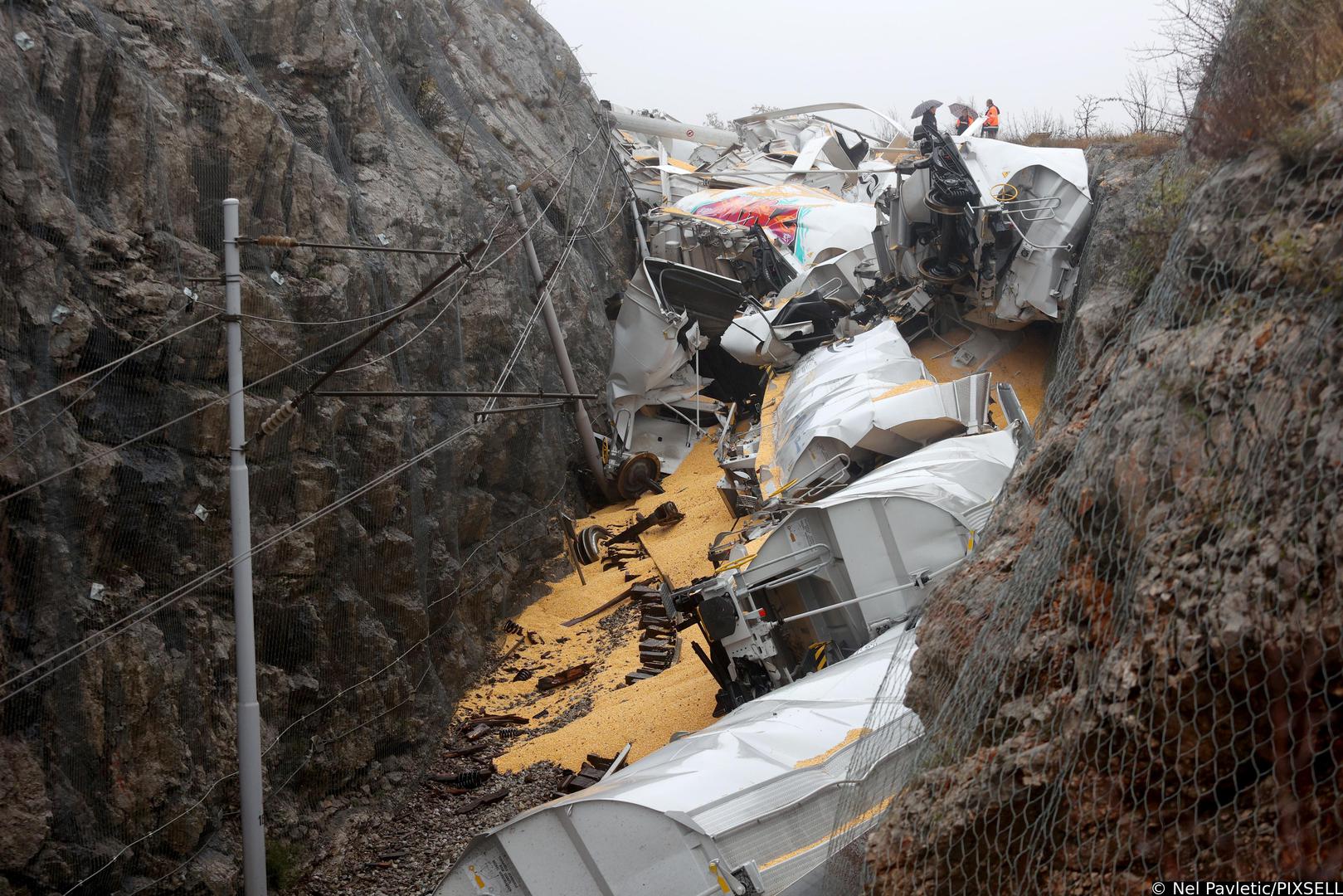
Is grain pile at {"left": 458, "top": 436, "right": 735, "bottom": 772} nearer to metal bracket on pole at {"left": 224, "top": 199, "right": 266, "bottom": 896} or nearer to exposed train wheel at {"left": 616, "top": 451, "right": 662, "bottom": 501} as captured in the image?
exposed train wheel at {"left": 616, "top": 451, "right": 662, "bottom": 501}

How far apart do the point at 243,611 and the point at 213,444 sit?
1.71 metres

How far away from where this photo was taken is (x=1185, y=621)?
2703 mm

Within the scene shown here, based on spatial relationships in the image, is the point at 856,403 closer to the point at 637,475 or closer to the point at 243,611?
the point at 637,475

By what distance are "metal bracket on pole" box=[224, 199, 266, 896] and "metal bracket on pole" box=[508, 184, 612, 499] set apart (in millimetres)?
7809

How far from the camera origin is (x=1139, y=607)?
2861 millimetres

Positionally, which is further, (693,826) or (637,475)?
(637,475)

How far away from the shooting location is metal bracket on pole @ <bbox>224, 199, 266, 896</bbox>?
7391 mm

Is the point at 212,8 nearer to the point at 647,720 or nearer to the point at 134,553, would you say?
the point at 134,553

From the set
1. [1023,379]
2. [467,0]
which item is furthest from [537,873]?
[467,0]

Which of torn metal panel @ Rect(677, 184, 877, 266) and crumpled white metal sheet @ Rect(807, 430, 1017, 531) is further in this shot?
torn metal panel @ Rect(677, 184, 877, 266)

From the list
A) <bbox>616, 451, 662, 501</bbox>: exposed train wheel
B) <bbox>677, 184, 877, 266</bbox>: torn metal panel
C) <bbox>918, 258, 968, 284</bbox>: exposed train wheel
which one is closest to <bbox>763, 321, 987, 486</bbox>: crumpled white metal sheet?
<bbox>918, 258, 968, 284</bbox>: exposed train wheel

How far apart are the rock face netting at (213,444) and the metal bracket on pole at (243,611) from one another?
519mm

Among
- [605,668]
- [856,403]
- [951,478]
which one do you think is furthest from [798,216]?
[951,478]

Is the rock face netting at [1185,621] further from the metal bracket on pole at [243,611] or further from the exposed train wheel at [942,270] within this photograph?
the exposed train wheel at [942,270]
